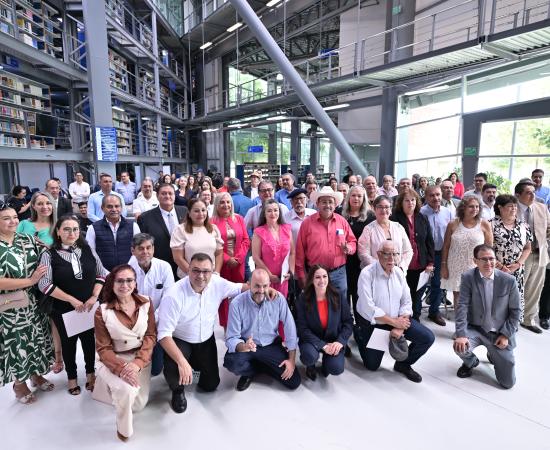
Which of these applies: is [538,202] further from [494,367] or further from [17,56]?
[17,56]

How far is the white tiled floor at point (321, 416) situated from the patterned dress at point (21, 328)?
0.33 metres

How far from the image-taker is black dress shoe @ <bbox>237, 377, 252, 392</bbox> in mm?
2875

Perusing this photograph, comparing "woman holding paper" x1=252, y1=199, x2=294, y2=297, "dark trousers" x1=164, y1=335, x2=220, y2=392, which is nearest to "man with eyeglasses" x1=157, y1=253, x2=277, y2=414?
"dark trousers" x1=164, y1=335, x2=220, y2=392

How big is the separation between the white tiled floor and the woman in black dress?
110 centimetres

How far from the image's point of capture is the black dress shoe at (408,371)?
2.99 m

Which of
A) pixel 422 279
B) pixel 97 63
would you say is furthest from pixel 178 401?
pixel 97 63

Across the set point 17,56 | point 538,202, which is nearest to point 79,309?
point 538,202

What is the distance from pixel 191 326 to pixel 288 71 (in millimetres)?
7356

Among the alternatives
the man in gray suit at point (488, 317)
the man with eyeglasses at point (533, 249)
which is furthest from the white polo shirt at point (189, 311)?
the man with eyeglasses at point (533, 249)

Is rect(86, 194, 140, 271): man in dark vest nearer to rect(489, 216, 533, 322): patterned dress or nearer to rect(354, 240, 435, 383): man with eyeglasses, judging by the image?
rect(354, 240, 435, 383): man with eyeglasses

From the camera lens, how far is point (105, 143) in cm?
866

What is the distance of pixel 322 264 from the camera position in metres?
3.35

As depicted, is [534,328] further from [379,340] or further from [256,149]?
[256,149]

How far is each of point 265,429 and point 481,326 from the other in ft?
6.89
